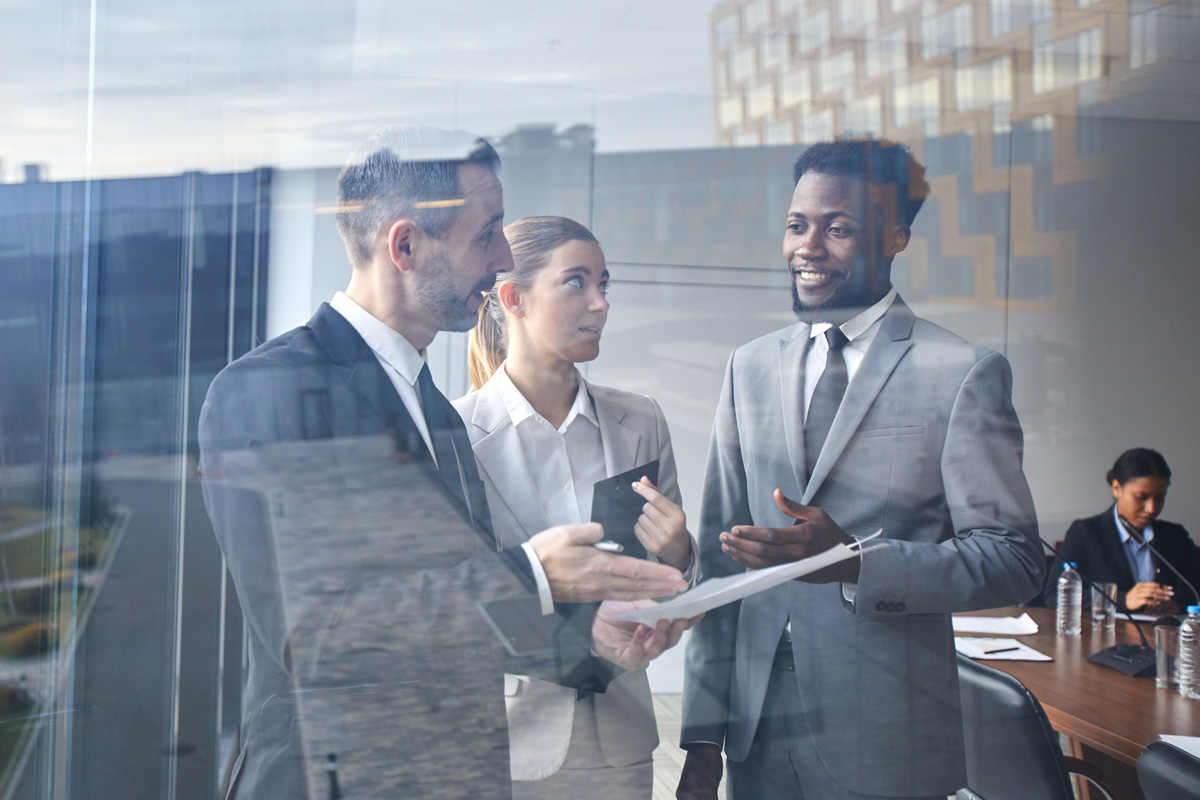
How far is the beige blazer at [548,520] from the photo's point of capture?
130cm

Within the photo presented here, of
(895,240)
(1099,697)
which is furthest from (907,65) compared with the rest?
(1099,697)

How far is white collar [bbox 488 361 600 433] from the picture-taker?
4.29 ft

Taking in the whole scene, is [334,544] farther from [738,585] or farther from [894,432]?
[894,432]

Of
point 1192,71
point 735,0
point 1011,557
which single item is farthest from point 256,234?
point 1192,71

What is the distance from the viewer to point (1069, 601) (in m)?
1.60

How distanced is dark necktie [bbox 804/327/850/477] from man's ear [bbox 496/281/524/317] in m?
0.54

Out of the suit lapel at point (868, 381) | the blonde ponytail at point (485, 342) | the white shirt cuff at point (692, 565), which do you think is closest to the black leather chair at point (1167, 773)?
the suit lapel at point (868, 381)

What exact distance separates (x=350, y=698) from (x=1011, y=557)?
1.13 meters

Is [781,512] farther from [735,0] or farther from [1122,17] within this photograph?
[1122,17]

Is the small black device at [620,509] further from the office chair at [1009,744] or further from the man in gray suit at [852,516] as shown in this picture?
the office chair at [1009,744]

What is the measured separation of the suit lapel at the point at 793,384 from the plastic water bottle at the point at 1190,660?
3.17ft

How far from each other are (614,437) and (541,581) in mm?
259

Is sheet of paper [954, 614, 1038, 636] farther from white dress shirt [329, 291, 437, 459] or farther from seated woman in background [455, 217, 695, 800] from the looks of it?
white dress shirt [329, 291, 437, 459]

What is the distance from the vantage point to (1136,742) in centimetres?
158
